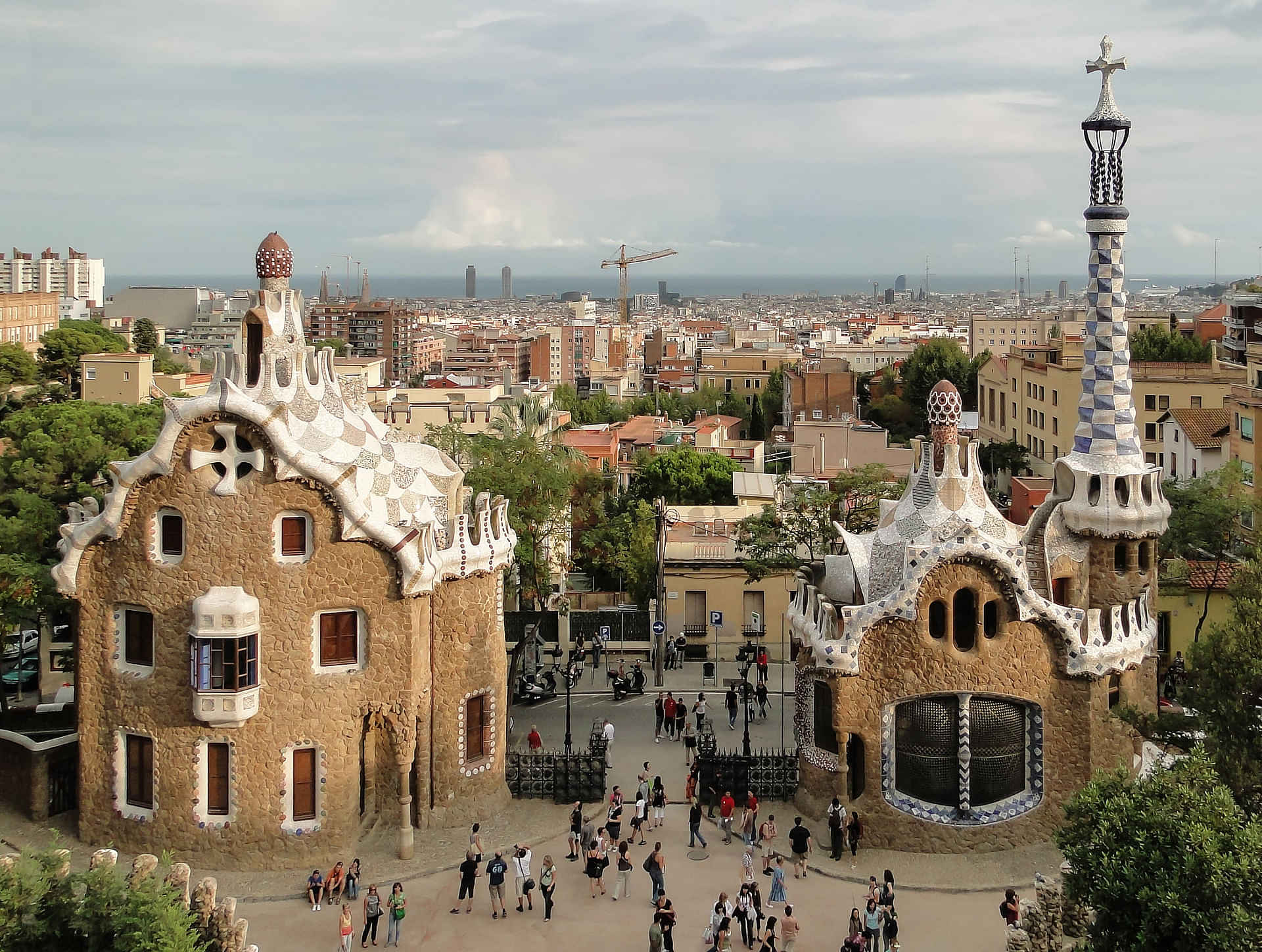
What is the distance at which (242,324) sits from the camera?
1219 inches

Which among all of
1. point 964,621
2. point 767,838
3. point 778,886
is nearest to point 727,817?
point 767,838

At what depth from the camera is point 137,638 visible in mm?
30469

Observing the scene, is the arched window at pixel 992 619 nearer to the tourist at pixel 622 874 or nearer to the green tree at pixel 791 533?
the tourist at pixel 622 874

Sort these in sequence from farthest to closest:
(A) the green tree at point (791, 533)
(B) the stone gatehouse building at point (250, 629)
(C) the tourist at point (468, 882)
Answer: (A) the green tree at point (791, 533) → (B) the stone gatehouse building at point (250, 629) → (C) the tourist at point (468, 882)

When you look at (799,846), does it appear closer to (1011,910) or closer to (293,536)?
(1011,910)

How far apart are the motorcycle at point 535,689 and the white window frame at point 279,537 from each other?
13184mm

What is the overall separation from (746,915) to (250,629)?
11363mm

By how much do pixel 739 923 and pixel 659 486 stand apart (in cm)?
4286

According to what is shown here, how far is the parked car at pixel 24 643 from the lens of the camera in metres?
43.4

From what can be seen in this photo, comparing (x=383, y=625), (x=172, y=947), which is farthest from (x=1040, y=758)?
(x=172, y=947)

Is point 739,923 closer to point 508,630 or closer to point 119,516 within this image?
point 119,516

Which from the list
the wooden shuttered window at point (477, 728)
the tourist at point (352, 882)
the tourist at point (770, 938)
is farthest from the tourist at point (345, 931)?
the tourist at point (770, 938)

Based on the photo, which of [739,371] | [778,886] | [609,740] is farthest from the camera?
[739,371]

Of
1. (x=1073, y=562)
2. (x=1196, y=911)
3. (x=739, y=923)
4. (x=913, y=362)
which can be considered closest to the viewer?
(x=1196, y=911)
